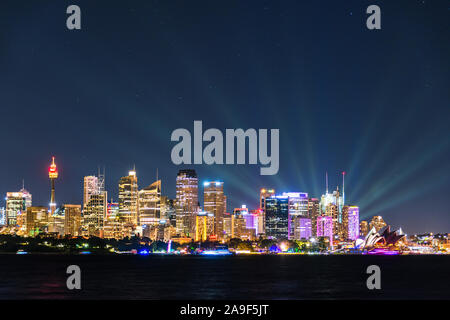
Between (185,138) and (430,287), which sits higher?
(185,138)

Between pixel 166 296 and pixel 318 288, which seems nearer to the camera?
pixel 166 296

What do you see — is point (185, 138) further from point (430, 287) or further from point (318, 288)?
point (430, 287)

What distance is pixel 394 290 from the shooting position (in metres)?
83.0

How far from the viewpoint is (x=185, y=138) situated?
223ft

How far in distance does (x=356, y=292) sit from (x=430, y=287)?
1985 centimetres
